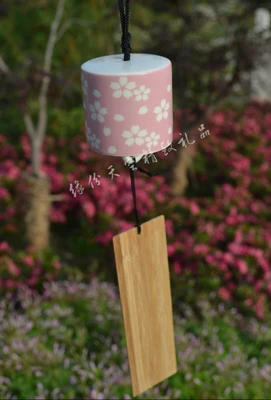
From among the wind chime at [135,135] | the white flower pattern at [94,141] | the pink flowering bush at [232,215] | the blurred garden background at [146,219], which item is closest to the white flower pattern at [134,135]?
the wind chime at [135,135]

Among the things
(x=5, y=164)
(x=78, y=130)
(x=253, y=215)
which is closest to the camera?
(x=253, y=215)

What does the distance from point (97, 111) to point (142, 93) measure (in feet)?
0.54

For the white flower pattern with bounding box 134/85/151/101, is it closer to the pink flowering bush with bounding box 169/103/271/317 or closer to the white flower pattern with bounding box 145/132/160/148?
the white flower pattern with bounding box 145/132/160/148

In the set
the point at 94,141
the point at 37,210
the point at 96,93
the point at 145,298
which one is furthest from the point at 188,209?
the point at 96,93

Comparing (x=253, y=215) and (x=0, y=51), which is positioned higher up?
(x=0, y=51)

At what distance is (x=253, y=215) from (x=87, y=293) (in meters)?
2.00

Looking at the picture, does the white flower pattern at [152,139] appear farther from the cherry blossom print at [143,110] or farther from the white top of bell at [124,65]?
the white top of bell at [124,65]

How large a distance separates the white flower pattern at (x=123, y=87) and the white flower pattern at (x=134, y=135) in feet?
0.36

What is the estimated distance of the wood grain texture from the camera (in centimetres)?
184

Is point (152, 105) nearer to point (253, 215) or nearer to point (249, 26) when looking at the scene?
point (253, 215)

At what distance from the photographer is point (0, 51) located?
866 cm

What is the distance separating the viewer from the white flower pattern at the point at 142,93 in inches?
59.7

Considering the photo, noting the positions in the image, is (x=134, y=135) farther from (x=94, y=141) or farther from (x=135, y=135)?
(x=94, y=141)

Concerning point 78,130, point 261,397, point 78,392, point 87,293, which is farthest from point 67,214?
point 261,397
